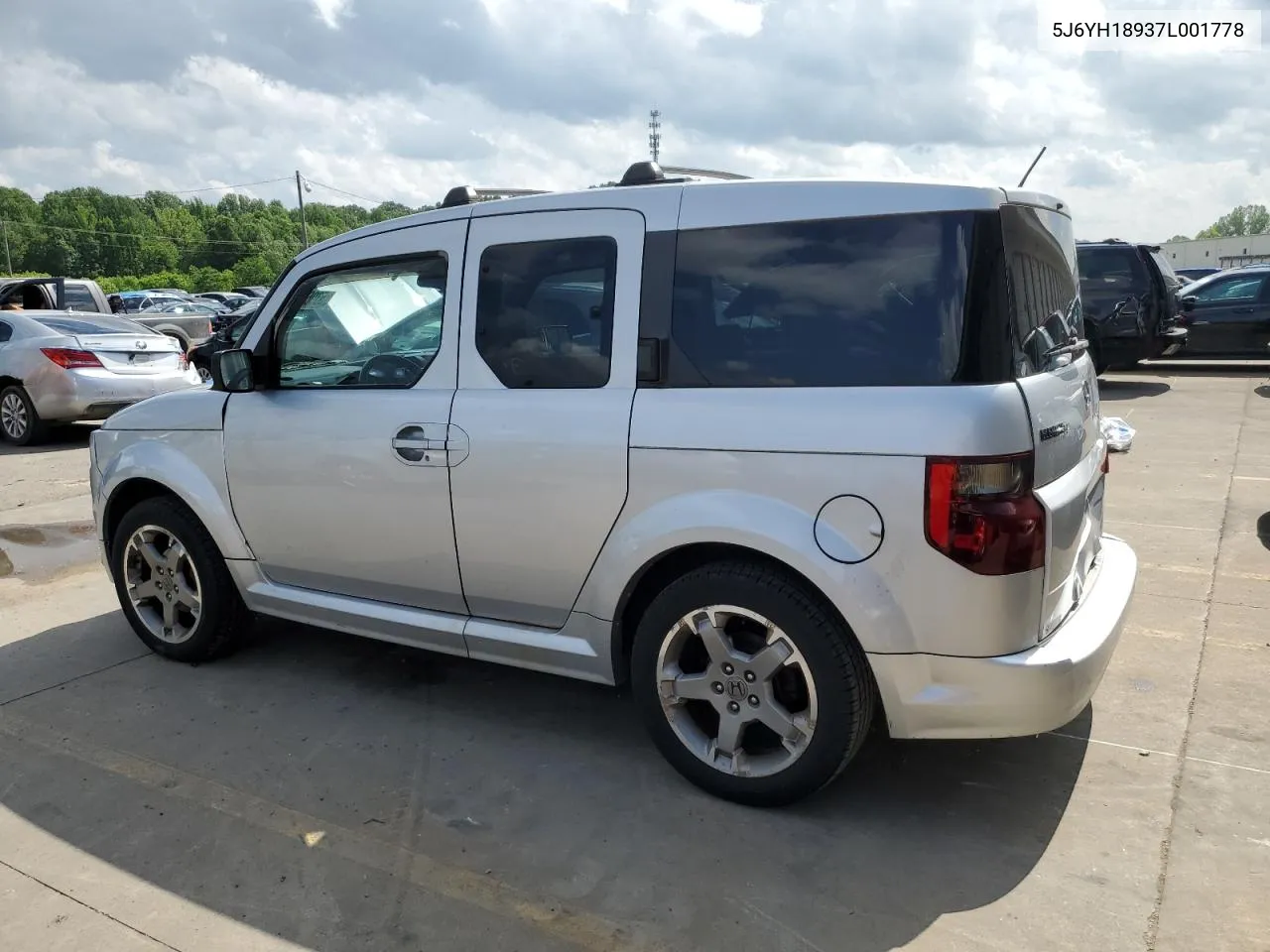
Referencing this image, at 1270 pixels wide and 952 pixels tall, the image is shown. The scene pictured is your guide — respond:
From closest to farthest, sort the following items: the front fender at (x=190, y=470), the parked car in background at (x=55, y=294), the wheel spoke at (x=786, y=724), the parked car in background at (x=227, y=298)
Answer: the wheel spoke at (x=786, y=724)
the front fender at (x=190, y=470)
the parked car in background at (x=55, y=294)
the parked car in background at (x=227, y=298)

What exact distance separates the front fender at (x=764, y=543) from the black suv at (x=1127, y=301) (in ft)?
39.1

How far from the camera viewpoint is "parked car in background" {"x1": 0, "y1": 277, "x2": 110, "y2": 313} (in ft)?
49.7

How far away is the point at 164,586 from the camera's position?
4551 millimetres

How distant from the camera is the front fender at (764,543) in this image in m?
2.82

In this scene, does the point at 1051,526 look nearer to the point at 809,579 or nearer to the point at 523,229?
the point at 809,579

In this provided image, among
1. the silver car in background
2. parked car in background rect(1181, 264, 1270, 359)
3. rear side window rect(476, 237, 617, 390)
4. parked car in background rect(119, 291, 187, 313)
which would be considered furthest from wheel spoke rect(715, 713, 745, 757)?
parked car in background rect(119, 291, 187, 313)

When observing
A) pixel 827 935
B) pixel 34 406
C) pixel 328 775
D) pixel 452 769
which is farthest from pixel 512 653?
pixel 34 406

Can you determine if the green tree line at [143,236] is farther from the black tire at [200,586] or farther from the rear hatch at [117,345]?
the black tire at [200,586]

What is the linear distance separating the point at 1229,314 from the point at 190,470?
1504cm

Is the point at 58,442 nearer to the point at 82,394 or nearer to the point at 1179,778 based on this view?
the point at 82,394

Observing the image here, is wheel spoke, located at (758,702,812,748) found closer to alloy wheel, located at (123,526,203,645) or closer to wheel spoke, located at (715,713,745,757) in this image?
wheel spoke, located at (715,713,745,757)

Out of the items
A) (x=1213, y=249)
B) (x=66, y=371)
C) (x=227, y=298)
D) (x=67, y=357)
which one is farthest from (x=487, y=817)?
(x=1213, y=249)

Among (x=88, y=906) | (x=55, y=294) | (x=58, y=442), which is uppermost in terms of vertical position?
(x=55, y=294)

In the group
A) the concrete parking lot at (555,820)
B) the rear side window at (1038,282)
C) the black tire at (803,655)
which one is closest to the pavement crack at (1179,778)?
the concrete parking lot at (555,820)
